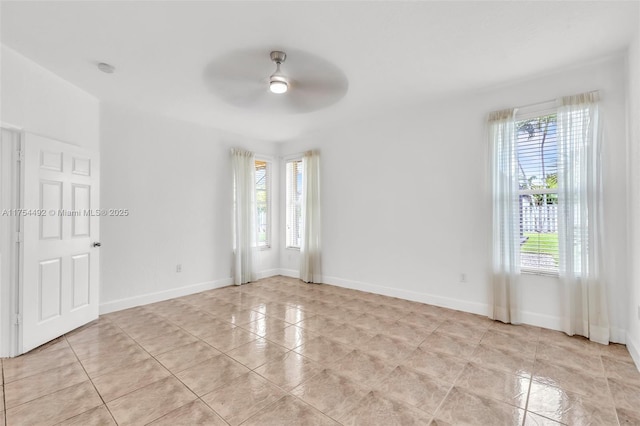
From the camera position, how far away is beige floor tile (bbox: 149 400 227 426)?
1771mm

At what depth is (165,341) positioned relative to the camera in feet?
9.63

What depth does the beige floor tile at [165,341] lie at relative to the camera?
9.06ft

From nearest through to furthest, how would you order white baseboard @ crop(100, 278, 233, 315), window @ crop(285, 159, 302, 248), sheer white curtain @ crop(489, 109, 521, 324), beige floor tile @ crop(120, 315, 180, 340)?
beige floor tile @ crop(120, 315, 180, 340), sheer white curtain @ crop(489, 109, 521, 324), white baseboard @ crop(100, 278, 233, 315), window @ crop(285, 159, 302, 248)

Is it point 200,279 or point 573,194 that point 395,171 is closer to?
point 573,194

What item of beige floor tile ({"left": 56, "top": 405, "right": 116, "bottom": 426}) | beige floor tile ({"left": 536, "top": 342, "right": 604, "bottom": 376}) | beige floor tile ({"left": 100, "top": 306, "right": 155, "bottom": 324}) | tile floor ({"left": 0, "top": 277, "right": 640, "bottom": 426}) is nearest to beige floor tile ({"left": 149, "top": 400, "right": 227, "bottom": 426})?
tile floor ({"left": 0, "top": 277, "right": 640, "bottom": 426})

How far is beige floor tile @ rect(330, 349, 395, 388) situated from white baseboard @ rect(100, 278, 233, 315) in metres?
3.10

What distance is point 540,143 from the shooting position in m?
3.28

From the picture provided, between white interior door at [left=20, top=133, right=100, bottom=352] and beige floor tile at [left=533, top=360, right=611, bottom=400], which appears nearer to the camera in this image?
beige floor tile at [left=533, top=360, right=611, bottom=400]

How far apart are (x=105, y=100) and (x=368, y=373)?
4451 millimetres

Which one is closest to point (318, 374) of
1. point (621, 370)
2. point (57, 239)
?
point (621, 370)

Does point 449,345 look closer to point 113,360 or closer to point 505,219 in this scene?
point 505,219

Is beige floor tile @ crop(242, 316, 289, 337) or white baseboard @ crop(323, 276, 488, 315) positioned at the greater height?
white baseboard @ crop(323, 276, 488, 315)

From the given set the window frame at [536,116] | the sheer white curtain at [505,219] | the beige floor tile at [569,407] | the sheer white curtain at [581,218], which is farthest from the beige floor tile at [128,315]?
the sheer white curtain at [581,218]

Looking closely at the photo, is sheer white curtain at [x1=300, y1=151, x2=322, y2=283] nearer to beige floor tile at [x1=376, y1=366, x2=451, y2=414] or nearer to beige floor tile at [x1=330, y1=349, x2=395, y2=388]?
beige floor tile at [x1=330, y1=349, x2=395, y2=388]
